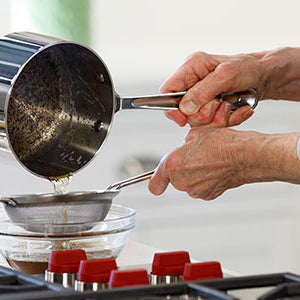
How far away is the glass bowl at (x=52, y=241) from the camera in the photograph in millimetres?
1069

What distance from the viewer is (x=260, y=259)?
272 centimetres

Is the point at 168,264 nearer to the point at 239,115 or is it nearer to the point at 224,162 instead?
the point at 224,162

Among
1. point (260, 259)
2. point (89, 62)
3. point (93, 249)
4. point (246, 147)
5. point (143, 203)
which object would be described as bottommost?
point (260, 259)

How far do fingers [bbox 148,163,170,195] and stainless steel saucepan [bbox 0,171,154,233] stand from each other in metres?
0.19

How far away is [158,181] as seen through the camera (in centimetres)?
132

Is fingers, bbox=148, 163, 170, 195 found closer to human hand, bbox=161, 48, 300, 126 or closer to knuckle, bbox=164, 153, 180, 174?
knuckle, bbox=164, 153, 180, 174

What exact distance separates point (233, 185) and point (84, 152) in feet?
0.94

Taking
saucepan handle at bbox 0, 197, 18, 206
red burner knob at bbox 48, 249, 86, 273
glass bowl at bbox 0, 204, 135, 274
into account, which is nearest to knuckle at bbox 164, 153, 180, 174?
glass bowl at bbox 0, 204, 135, 274

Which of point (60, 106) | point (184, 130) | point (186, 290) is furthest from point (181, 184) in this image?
point (184, 130)

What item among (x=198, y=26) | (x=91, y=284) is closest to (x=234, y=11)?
(x=198, y=26)

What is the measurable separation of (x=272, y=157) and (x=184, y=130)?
4.50 feet

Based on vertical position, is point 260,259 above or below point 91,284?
below

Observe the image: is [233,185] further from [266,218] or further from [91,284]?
[266,218]

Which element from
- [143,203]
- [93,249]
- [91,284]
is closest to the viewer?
[91,284]
